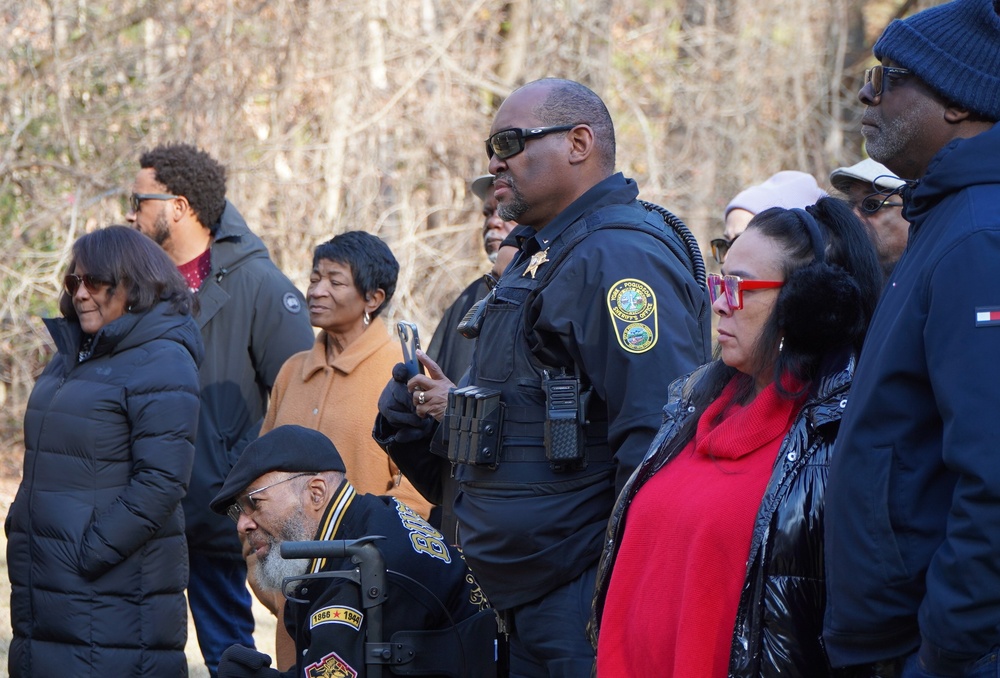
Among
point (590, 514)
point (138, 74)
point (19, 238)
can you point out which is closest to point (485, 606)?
point (590, 514)

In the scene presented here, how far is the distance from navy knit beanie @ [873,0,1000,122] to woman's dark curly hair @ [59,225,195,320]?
3060 mm

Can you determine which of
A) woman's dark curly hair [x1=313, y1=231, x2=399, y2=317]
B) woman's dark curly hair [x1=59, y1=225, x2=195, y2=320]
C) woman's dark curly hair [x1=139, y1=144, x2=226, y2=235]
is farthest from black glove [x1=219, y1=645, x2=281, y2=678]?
woman's dark curly hair [x1=139, y1=144, x2=226, y2=235]

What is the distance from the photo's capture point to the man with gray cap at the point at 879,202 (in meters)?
3.78

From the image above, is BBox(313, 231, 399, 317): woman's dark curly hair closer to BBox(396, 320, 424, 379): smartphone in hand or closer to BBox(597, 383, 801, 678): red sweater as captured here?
BBox(396, 320, 424, 379): smartphone in hand

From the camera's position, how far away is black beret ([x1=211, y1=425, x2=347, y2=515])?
3.60 m

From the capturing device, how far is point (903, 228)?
161 inches

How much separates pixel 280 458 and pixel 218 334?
6.50 ft

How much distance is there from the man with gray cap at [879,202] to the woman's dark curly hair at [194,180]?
111 inches

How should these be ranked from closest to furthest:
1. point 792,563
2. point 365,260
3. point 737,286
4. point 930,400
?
point 930,400 < point 792,563 < point 737,286 < point 365,260

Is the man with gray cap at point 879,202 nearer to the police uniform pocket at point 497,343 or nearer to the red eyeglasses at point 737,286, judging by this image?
the red eyeglasses at point 737,286

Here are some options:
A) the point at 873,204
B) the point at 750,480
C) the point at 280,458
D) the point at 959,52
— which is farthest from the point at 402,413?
the point at 959,52

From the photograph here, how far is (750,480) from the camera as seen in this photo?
2588mm

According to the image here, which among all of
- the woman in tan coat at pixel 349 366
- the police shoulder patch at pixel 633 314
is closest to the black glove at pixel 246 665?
the woman in tan coat at pixel 349 366

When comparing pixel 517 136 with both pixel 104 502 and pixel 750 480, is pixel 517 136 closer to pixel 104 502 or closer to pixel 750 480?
pixel 750 480
